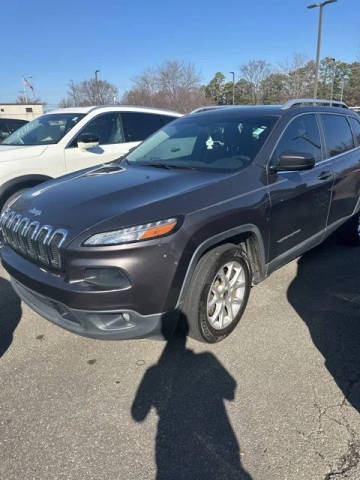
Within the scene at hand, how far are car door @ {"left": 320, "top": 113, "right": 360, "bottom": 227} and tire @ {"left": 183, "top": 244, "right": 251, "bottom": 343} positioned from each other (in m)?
1.62

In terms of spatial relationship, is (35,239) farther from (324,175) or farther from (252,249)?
(324,175)

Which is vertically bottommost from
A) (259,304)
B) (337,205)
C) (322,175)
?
(259,304)

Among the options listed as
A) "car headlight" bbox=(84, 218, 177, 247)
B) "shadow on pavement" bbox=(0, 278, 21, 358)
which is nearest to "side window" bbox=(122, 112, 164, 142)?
"shadow on pavement" bbox=(0, 278, 21, 358)

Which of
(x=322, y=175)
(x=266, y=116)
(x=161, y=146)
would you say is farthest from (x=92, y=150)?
(x=322, y=175)

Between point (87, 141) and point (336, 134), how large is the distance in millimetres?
3383

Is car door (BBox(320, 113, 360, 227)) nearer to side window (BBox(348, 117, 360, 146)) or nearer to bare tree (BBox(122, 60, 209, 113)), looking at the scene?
side window (BBox(348, 117, 360, 146))

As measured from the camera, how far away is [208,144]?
349 cm

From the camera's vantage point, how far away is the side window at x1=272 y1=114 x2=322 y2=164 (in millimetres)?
3273

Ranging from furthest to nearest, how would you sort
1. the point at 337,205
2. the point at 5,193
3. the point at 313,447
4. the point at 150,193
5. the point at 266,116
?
the point at 5,193, the point at 337,205, the point at 266,116, the point at 150,193, the point at 313,447

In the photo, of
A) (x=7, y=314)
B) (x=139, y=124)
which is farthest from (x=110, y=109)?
(x=7, y=314)

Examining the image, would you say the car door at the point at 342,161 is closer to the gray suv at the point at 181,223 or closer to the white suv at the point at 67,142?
the gray suv at the point at 181,223

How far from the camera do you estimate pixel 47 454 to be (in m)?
2.00

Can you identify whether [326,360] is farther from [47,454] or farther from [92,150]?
[92,150]

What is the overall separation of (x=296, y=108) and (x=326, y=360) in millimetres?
2323
